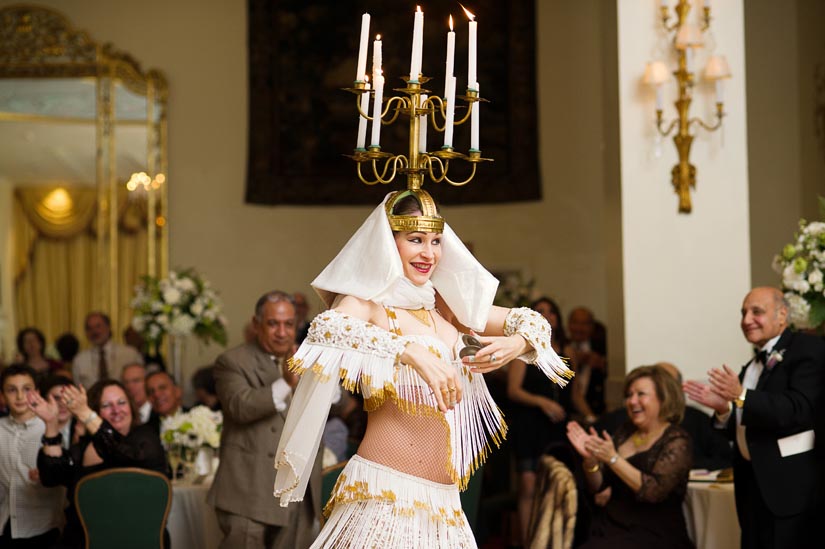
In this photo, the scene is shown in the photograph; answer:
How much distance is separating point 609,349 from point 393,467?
14.6ft

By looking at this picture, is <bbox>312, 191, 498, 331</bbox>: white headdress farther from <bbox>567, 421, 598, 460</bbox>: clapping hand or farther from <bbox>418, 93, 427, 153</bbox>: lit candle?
<bbox>567, 421, 598, 460</bbox>: clapping hand

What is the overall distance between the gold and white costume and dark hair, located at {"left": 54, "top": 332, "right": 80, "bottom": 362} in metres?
7.71

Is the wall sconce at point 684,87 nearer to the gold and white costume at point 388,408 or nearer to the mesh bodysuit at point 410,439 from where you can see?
the gold and white costume at point 388,408

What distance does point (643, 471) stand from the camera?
17.1 feet

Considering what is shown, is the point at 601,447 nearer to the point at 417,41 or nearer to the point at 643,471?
the point at 643,471

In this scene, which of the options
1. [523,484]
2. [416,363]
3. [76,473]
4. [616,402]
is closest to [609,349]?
[616,402]

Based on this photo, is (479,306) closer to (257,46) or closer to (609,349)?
(609,349)

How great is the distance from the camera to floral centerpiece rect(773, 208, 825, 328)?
5273 millimetres

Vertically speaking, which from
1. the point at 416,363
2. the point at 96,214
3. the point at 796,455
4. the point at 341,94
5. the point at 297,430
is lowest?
the point at 796,455

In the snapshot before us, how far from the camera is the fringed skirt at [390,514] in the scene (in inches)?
127

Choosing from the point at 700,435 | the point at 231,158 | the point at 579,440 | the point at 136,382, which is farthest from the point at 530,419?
the point at 231,158

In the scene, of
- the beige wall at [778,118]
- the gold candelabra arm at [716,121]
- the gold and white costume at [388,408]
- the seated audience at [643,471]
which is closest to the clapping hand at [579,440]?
the seated audience at [643,471]

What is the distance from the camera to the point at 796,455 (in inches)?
193

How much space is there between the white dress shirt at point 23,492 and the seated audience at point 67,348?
4950 millimetres
